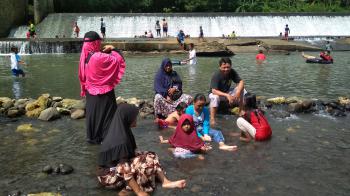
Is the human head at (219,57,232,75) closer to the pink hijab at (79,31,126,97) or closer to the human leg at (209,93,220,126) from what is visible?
the human leg at (209,93,220,126)

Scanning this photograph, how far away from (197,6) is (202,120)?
139 ft

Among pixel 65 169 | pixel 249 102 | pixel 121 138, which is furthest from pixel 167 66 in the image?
pixel 121 138

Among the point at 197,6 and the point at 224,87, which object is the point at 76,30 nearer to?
the point at 197,6

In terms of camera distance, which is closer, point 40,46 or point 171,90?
point 171,90

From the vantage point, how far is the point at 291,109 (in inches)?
375

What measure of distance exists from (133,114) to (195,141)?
1.73m

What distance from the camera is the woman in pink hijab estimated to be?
5992mm

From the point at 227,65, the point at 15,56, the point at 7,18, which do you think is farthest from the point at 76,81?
the point at 7,18

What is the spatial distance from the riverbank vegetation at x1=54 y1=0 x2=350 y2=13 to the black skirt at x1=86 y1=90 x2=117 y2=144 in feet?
133

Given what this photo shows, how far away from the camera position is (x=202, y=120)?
23.4 ft

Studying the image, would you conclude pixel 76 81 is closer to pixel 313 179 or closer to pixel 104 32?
pixel 313 179

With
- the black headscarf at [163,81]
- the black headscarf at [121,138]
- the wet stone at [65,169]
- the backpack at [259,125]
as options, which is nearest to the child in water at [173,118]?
the black headscarf at [163,81]

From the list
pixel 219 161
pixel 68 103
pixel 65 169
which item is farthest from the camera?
pixel 68 103

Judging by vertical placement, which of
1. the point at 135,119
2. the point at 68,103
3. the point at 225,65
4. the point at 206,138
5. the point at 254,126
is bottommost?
the point at 206,138
